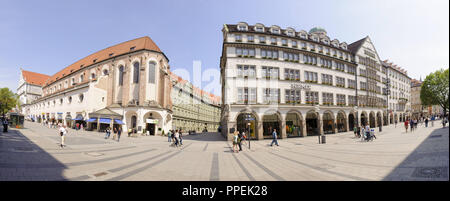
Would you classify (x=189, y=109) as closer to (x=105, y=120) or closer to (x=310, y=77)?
(x=105, y=120)

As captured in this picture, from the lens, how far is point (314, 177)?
588cm

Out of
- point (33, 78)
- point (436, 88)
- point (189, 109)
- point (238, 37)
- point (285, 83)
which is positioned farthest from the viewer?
point (33, 78)

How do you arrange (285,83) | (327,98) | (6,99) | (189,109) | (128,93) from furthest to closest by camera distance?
(189,109)
(6,99)
(128,93)
(327,98)
(285,83)

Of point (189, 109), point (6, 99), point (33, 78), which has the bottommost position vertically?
point (189, 109)

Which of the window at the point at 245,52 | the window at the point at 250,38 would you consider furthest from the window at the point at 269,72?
the window at the point at 250,38

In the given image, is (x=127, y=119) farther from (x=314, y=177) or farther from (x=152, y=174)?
(x=314, y=177)

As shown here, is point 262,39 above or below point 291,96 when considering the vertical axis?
above

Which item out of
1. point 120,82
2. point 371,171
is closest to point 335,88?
point 371,171

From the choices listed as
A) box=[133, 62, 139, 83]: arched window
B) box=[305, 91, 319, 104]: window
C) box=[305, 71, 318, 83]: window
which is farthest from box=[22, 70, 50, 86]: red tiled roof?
box=[305, 91, 319, 104]: window

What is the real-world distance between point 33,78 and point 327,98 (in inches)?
4543

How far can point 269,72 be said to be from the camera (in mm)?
23781

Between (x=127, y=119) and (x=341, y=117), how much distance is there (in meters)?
39.2

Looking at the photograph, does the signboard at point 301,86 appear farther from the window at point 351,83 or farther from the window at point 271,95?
the window at point 351,83

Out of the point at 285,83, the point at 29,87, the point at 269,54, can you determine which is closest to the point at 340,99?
the point at 285,83
